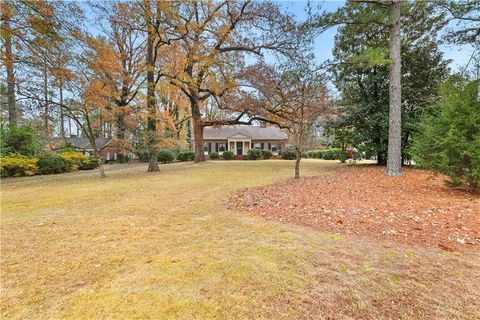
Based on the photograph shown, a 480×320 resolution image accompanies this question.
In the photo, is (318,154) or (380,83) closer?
(380,83)

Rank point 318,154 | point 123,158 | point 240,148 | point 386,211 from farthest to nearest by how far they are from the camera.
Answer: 1. point 240,148
2. point 318,154
3. point 123,158
4. point 386,211

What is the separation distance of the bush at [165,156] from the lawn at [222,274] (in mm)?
24003

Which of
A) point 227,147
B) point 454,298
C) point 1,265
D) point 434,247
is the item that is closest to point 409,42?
point 434,247

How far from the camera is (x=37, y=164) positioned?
52.6ft

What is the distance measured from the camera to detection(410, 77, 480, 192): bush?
6.16 m

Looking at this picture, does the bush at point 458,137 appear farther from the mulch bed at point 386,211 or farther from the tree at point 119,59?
the tree at point 119,59

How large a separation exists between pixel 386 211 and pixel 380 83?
1375cm

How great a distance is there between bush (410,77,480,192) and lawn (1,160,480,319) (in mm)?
4346

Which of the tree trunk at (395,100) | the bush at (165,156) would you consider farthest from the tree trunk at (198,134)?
the tree trunk at (395,100)

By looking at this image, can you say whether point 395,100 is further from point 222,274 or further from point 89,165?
point 89,165

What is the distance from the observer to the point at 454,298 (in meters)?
2.23

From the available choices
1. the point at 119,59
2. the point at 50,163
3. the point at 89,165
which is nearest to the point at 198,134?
the point at 119,59

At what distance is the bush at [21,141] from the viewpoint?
16.0 metres

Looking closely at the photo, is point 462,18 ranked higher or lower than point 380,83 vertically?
higher
